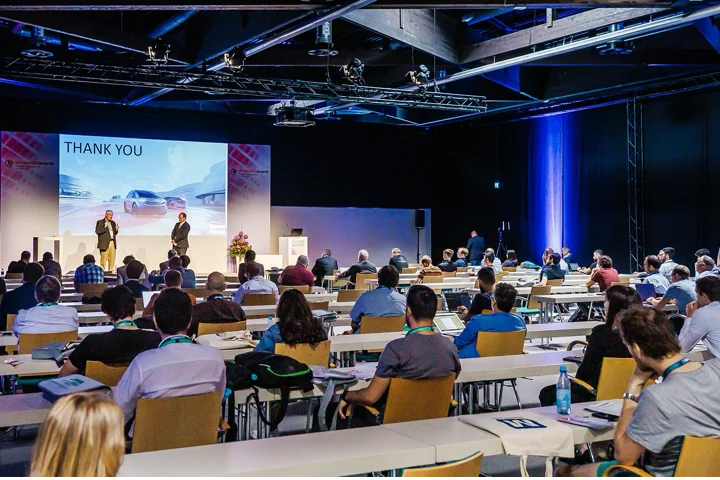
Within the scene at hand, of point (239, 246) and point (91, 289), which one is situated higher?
point (239, 246)

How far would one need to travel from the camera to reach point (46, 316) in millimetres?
5730

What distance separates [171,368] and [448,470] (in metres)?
1.49

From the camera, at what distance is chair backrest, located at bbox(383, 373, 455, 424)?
3.92m

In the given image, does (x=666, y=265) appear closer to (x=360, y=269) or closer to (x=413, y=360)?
(x=360, y=269)

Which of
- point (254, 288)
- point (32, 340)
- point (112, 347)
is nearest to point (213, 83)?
point (254, 288)

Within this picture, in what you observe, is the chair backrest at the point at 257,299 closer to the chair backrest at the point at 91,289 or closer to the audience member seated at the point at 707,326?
the chair backrest at the point at 91,289

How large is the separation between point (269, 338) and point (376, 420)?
1.15 meters

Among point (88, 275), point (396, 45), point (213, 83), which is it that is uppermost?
point (396, 45)

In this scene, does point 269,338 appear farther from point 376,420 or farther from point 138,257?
point 138,257

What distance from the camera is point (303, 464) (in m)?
2.69

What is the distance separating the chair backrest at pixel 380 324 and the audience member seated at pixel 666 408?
393 centimetres

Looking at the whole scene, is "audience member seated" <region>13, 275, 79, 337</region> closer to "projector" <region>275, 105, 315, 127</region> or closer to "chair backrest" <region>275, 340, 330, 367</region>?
"chair backrest" <region>275, 340, 330, 367</region>

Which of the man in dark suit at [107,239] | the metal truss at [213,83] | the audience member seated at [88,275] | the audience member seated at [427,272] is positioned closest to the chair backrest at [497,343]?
the audience member seated at [427,272]

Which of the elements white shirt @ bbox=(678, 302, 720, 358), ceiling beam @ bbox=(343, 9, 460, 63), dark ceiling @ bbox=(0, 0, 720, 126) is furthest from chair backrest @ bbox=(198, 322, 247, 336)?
ceiling beam @ bbox=(343, 9, 460, 63)
